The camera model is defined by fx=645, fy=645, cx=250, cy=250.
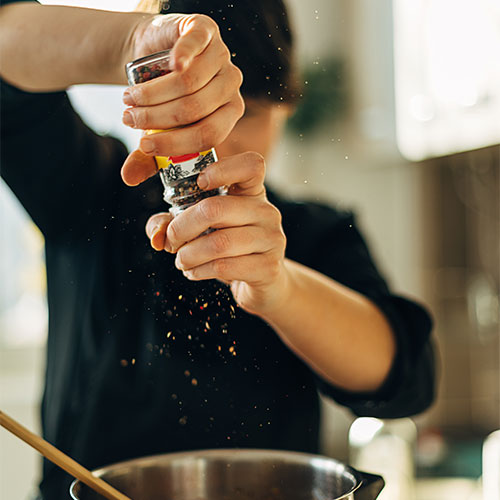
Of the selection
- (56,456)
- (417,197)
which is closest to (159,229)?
(56,456)

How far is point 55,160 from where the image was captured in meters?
0.43

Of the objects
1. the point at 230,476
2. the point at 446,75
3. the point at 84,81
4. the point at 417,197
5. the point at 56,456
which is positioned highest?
the point at 84,81

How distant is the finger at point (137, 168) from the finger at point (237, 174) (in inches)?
1.3

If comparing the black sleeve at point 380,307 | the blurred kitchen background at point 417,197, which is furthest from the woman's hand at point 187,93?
the blurred kitchen background at point 417,197

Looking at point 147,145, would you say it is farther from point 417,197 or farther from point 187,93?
point 417,197

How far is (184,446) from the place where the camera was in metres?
0.48

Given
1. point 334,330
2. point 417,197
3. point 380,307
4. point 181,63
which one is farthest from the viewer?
point 417,197

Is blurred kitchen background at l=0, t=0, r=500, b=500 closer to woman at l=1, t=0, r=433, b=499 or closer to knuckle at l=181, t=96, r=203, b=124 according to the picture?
woman at l=1, t=0, r=433, b=499

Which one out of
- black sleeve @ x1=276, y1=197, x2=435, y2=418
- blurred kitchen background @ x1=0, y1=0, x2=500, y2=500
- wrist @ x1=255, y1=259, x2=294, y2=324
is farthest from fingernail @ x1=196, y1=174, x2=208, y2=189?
blurred kitchen background @ x1=0, y1=0, x2=500, y2=500

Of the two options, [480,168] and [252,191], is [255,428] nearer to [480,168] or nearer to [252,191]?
[252,191]

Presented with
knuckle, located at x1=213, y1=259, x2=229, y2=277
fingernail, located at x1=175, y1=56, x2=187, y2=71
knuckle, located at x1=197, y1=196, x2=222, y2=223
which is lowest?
knuckle, located at x1=213, y1=259, x2=229, y2=277

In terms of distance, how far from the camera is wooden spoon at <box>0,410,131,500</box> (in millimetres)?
278

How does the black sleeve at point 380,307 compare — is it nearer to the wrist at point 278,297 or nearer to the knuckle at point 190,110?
the wrist at point 278,297

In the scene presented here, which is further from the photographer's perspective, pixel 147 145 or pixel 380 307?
pixel 380 307
